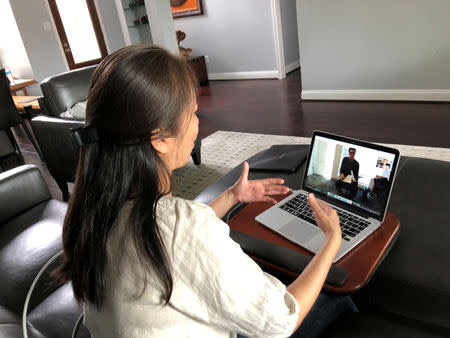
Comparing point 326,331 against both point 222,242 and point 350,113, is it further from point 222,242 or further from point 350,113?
point 350,113

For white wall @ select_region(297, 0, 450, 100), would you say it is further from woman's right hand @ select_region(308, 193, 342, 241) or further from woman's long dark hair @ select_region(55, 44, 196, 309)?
Answer: woman's long dark hair @ select_region(55, 44, 196, 309)

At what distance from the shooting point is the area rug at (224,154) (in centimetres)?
251

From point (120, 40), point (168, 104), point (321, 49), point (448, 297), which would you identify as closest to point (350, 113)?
point (321, 49)

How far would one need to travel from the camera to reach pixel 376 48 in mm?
3434

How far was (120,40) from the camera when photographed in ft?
19.9

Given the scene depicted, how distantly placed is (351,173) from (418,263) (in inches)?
12.8

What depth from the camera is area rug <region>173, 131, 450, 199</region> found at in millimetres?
2512

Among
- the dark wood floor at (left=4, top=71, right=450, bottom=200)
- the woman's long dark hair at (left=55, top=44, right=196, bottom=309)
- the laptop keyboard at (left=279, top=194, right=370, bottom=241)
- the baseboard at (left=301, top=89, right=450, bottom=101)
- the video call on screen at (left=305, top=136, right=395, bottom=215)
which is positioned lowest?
the dark wood floor at (left=4, top=71, right=450, bottom=200)

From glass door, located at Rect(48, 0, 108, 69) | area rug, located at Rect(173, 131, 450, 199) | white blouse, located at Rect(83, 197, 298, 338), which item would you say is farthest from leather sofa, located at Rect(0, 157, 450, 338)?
glass door, located at Rect(48, 0, 108, 69)

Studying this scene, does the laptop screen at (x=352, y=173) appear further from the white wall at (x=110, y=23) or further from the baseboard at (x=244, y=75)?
the white wall at (x=110, y=23)

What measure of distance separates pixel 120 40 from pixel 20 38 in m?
1.55

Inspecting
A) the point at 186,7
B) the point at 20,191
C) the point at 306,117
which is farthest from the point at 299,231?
the point at 186,7

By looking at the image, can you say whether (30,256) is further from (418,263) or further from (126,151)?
(418,263)

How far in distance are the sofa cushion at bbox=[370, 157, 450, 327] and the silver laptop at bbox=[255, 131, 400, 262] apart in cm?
17
